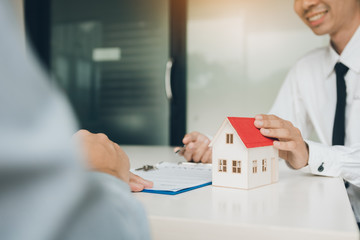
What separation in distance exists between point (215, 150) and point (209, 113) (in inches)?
77.8

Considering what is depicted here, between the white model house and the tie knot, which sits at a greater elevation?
the tie knot

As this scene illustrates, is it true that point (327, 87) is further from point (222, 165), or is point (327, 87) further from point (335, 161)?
point (222, 165)

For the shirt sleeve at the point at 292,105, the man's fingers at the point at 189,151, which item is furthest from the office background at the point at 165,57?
the man's fingers at the point at 189,151

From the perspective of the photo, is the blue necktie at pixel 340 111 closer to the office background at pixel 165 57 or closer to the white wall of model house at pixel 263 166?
the white wall of model house at pixel 263 166

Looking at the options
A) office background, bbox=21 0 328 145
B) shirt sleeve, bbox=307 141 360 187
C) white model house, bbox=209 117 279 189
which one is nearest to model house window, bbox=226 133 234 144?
white model house, bbox=209 117 279 189

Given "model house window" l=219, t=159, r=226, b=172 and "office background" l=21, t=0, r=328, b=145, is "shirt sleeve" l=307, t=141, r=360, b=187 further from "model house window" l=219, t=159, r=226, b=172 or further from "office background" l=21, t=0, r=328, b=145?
"office background" l=21, t=0, r=328, b=145

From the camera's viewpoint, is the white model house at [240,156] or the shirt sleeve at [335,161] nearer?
the white model house at [240,156]

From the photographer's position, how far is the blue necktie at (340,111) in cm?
137

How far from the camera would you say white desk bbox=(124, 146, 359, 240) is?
509 mm

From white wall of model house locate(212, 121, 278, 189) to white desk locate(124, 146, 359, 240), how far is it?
0.02m

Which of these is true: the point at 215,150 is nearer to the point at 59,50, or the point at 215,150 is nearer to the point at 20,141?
the point at 20,141

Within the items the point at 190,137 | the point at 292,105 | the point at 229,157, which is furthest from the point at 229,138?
the point at 292,105

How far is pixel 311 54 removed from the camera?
1.70m

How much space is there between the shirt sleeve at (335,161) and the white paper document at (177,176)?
0.30 meters
